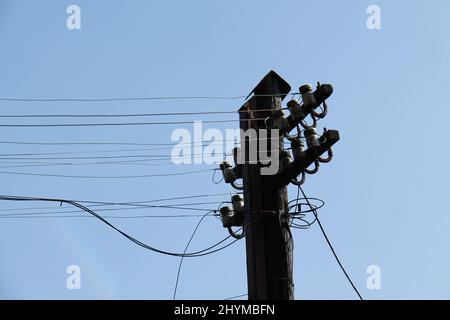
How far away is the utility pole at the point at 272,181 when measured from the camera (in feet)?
41.8

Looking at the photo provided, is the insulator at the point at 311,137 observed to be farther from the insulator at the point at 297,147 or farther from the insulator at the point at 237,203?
the insulator at the point at 237,203

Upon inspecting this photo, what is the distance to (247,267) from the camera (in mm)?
12938

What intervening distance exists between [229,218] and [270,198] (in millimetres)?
768

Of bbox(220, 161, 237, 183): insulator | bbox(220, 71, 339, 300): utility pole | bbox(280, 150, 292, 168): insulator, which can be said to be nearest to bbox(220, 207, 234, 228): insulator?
bbox(220, 71, 339, 300): utility pole

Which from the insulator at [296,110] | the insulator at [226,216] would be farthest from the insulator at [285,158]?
the insulator at [226,216]

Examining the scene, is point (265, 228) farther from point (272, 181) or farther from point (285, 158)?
point (285, 158)

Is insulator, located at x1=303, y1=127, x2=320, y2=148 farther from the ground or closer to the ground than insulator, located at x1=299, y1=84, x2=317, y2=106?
closer to the ground

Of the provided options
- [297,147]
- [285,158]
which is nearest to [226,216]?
[285,158]

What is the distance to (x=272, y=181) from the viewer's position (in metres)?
13.3

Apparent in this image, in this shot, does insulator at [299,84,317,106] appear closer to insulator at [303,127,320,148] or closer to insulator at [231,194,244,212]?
insulator at [303,127,320,148]

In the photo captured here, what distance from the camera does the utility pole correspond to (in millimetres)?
12750
